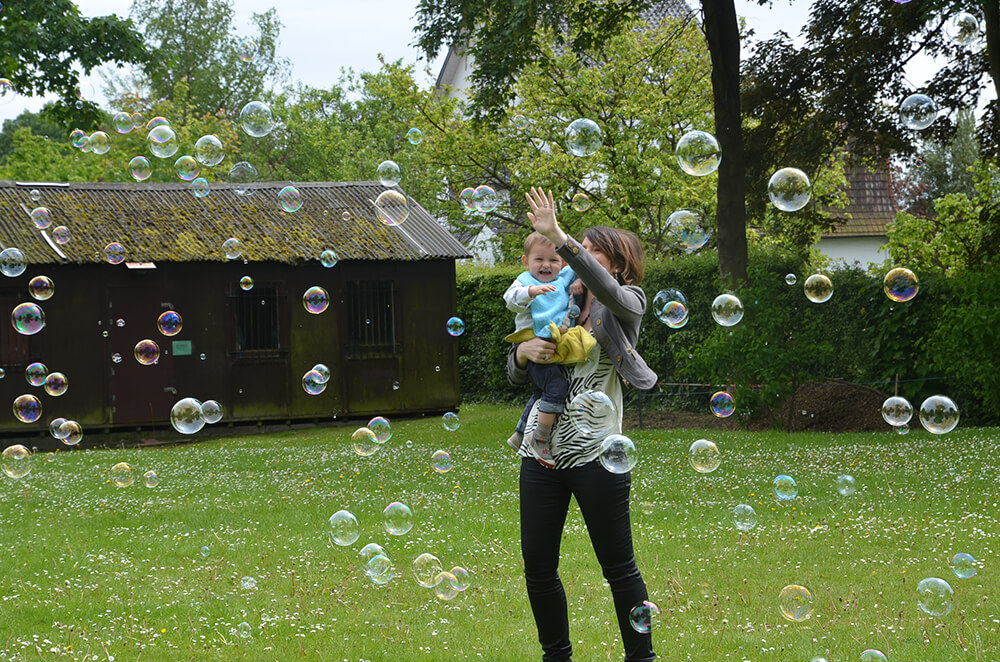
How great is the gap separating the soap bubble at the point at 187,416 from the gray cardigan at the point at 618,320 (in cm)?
475

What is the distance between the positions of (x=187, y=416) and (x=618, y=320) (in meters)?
5.05

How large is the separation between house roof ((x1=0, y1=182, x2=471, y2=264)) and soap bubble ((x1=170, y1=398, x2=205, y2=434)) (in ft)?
36.7

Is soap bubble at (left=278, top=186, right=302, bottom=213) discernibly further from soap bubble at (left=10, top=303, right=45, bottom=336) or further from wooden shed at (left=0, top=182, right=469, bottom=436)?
wooden shed at (left=0, top=182, right=469, bottom=436)

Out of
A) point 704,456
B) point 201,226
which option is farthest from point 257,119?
point 201,226

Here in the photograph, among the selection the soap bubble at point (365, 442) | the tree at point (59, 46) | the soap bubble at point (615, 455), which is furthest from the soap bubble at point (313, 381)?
the tree at point (59, 46)

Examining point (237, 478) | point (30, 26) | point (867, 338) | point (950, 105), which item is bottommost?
point (237, 478)

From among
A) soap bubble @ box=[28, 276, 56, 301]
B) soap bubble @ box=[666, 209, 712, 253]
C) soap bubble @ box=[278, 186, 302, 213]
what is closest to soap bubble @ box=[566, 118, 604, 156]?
soap bubble @ box=[666, 209, 712, 253]

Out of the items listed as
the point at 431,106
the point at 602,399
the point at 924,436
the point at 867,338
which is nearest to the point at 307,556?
the point at 602,399

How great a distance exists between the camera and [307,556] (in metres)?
7.32

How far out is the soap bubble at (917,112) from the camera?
9508 millimetres

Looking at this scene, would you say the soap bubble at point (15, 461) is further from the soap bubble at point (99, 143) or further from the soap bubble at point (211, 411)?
the soap bubble at point (99, 143)

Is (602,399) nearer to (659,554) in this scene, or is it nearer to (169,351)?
(659,554)

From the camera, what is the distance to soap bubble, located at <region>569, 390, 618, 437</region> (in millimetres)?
4051

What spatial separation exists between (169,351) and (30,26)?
6260mm
